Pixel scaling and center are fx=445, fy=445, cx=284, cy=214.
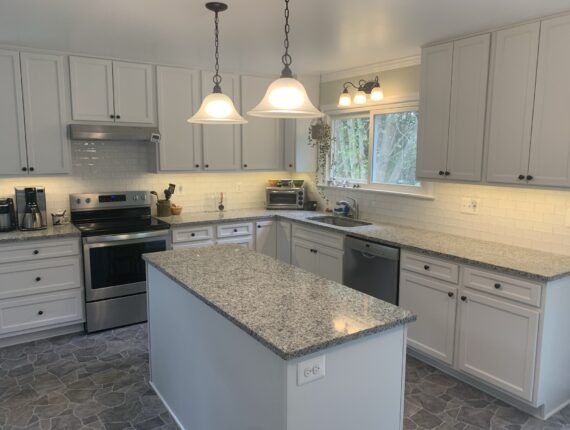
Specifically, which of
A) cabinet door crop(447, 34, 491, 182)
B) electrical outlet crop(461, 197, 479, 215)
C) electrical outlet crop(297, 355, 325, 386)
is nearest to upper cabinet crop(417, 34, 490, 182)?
cabinet door crop(447, 34, 491, 182)

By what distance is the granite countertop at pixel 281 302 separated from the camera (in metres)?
1.64

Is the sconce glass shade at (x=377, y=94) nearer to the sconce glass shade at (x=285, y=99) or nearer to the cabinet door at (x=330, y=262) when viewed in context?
the cabinet door at (x=330, y=262)

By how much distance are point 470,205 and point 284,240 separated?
1.95 metres

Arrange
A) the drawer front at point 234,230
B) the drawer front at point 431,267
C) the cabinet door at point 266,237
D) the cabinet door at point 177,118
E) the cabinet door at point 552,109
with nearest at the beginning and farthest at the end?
the cabinet door at point 552,109
the drawer front at point 431,267
the cabinet door at point 177,118
the drawer front at point 234,230
the cabinet door at point 266,237

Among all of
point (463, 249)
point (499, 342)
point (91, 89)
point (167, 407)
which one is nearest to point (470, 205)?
point (463, 249)

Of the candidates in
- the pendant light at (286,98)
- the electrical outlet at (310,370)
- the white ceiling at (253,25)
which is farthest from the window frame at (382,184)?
the electrical outlet at (310,370)

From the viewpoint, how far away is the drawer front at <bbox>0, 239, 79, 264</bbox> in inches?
140

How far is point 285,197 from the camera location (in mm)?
5184

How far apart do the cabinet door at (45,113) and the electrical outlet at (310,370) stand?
10.7 ft

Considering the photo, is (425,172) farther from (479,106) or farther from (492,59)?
(492,59)

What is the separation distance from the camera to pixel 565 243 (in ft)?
9.85

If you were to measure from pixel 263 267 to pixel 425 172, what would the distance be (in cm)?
173

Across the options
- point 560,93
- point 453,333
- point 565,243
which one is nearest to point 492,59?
point 560,93

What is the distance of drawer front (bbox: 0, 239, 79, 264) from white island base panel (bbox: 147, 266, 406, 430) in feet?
5.79
